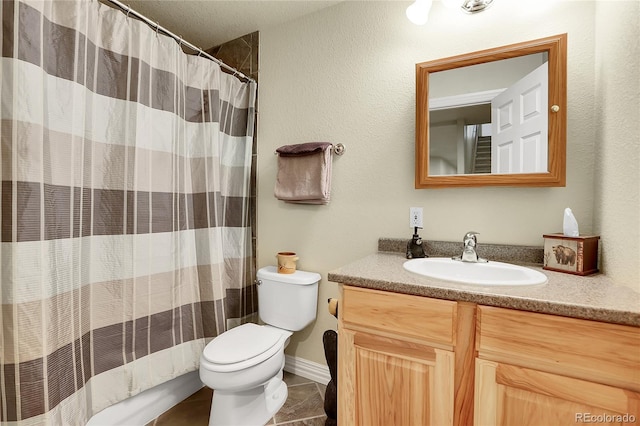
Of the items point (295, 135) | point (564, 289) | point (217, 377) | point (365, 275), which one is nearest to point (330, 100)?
point (295, 135)

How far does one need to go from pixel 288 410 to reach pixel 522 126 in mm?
1854

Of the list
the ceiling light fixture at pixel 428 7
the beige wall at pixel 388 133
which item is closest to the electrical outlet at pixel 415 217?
the beige wall at pixel 388 133

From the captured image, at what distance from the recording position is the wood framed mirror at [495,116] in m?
1.21

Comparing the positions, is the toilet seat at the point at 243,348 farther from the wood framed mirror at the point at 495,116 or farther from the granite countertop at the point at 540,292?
the wood framed mirror at the point at 495,116

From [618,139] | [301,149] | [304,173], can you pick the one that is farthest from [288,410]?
[618,139]

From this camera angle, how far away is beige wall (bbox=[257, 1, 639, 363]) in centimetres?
118

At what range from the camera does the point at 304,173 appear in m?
1.74

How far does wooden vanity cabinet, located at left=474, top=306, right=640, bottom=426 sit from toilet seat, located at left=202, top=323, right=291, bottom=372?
0.90 m

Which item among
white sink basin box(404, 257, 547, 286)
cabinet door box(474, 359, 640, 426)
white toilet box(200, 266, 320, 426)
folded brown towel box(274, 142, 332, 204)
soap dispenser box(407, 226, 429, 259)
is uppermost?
folded brown towel box(274, 142, 332, 204)

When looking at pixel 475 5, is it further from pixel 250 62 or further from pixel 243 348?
pixel 243 348

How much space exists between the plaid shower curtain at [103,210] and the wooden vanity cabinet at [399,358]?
923 millimetres

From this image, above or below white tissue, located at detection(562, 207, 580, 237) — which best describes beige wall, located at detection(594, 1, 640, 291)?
above

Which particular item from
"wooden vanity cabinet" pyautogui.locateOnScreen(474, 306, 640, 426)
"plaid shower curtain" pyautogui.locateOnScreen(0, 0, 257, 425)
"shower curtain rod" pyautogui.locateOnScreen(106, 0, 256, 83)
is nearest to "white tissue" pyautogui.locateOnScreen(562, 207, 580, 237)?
"wooden vanity cabinet" pyautogui.locateOnScreen(474, 306, 640, 426)

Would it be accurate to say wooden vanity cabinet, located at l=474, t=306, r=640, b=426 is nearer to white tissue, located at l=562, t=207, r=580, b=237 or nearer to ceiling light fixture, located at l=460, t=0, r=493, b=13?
white tissue, located at l=562, t=207, r=580, b=237
